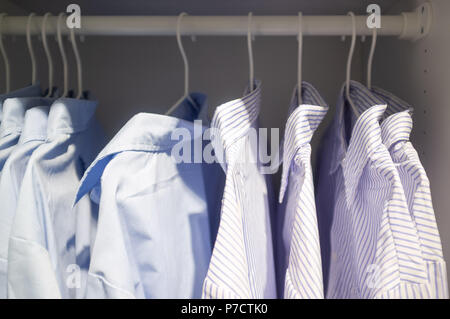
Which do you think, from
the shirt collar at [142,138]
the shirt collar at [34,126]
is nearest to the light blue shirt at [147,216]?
the shirt collar at [142,138]

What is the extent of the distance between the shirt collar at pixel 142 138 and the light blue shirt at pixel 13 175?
0.29 feet

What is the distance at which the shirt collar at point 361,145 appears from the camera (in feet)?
1.30

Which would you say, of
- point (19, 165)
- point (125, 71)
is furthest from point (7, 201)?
point (125, 71)

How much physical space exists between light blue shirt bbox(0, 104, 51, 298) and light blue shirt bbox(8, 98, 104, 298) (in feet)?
0.06

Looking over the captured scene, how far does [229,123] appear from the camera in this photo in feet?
1.39

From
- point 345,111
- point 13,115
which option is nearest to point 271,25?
point 345,111

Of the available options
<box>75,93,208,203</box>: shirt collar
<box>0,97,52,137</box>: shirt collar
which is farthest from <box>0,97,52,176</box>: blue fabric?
<box>75,93,208,203</box>: shirt collar

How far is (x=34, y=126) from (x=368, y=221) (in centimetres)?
43

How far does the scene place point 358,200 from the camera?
44 centimetres

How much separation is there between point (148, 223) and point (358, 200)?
262 millimetres

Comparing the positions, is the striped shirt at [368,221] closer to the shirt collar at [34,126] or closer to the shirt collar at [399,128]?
the shirt collar at [399,128]

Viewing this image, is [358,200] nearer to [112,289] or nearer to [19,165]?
[112,289]

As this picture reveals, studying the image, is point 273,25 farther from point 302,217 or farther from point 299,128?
point 302,217

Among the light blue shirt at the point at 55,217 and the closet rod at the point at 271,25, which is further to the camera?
the closet rod at the point at 271,25
